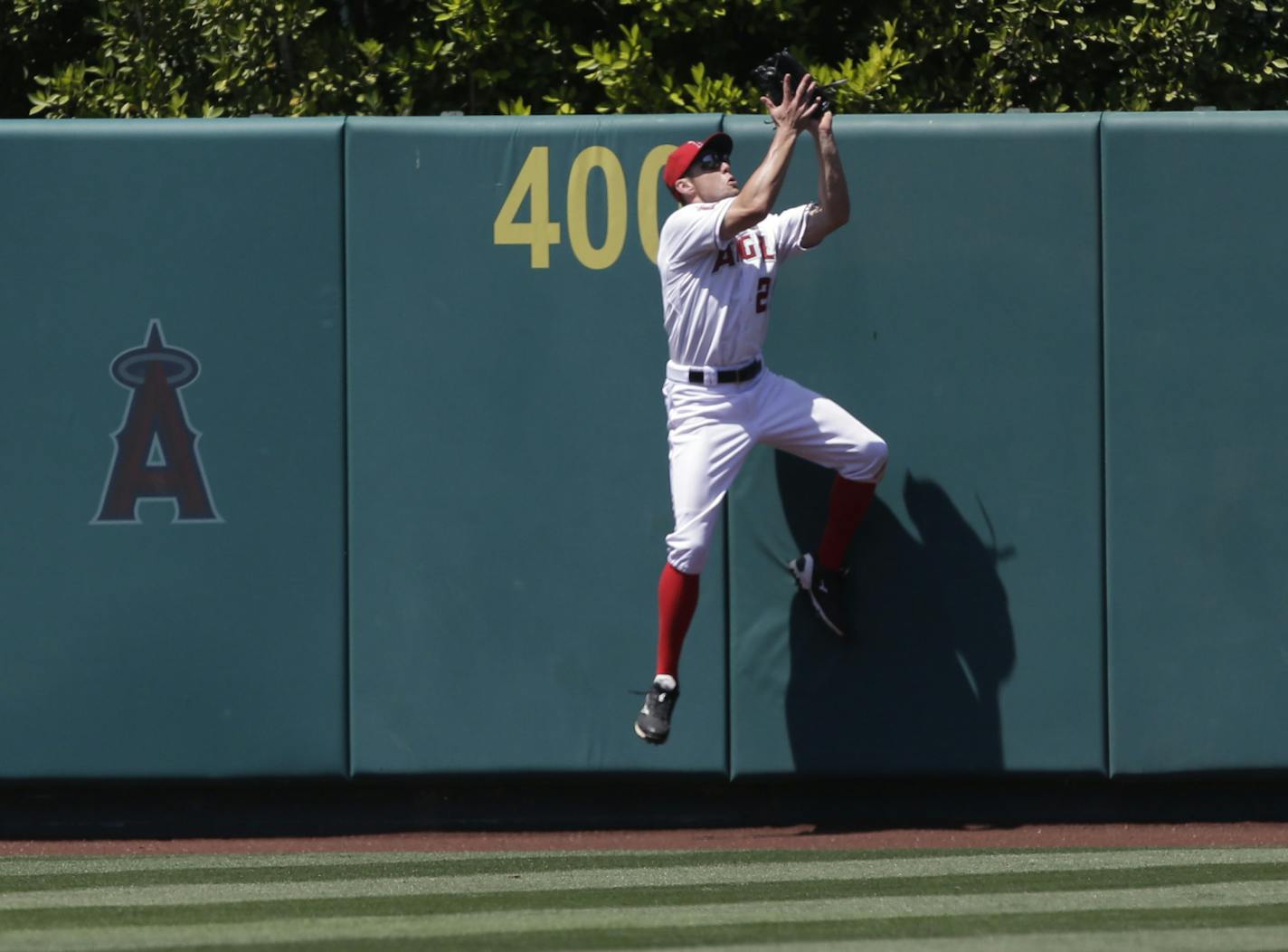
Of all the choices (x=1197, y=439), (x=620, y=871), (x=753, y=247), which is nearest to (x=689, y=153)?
(x=753, y=247)

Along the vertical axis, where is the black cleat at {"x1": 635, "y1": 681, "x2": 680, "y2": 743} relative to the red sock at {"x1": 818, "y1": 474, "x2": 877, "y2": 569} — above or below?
below

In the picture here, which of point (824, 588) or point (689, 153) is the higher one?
point (689, 153)

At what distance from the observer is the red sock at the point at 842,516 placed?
5.28 metres

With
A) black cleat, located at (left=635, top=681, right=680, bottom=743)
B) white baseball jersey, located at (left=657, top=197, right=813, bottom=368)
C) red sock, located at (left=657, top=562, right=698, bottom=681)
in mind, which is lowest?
black cleat, located at (left=635, top=681, right=680, bottom=743)

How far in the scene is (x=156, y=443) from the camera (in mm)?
5387

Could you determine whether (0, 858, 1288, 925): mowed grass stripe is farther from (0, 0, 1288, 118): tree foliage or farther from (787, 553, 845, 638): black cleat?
(0, 0, 1288, 118): tree foliage

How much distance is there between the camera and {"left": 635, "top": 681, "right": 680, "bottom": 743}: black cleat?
5.05 metres

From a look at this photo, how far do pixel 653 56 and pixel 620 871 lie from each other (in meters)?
4.08

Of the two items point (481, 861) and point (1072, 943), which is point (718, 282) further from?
point (1072, 943)

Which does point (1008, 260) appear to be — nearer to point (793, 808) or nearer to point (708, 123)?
point (708, 123)

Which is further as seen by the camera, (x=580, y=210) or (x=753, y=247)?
(x=580, y=210)

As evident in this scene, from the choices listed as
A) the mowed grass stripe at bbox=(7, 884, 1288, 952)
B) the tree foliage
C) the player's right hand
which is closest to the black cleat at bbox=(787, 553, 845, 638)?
the mowed grass stripe at bbox=(7, 884, 1288, 952)

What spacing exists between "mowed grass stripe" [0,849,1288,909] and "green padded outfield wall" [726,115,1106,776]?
496 mm

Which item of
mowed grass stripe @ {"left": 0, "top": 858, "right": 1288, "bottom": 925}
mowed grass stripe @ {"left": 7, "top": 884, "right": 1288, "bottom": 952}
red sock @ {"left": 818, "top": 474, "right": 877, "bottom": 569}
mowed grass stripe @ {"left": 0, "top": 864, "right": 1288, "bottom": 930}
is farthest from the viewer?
red sock @ {"left": 818, "top": 474, "right": 877, "bottom": 569}
